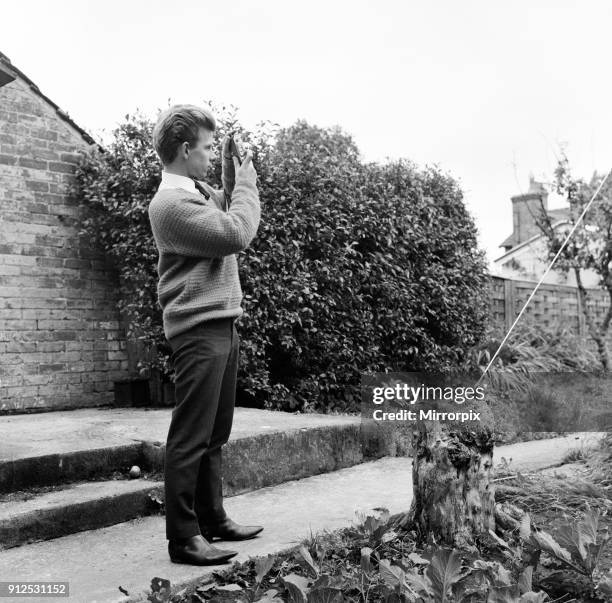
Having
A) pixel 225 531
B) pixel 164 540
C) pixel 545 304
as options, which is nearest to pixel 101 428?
pixel 164 540

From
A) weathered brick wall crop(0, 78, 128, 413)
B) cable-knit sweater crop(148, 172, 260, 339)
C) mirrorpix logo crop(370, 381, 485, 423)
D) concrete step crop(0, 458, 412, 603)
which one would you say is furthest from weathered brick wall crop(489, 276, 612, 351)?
cable-knit sweater crop(148, 172, 260, 339)

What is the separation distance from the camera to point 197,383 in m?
2.75

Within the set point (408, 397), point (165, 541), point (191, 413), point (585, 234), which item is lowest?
point (165, 541)

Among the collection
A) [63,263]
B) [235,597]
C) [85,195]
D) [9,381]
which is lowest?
[235,597]

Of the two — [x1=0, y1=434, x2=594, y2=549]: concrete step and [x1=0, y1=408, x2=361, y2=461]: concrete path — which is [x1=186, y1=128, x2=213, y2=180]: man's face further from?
[x1=0, y1=408, x2=361, y2=461]: concrete path

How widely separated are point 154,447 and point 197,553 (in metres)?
1.28

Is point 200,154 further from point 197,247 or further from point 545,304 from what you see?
point 545,304

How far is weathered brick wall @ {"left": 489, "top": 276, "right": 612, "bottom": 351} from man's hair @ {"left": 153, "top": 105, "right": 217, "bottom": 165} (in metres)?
7.85

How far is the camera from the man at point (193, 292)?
2.75 meters

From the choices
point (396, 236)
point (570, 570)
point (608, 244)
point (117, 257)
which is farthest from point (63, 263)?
point (608, 244)

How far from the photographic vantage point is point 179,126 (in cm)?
280

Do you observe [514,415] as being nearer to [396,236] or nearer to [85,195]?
[396,236]

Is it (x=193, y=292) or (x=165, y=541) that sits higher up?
(x=193, y=292)

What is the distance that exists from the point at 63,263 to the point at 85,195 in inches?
24.7
